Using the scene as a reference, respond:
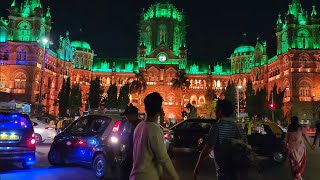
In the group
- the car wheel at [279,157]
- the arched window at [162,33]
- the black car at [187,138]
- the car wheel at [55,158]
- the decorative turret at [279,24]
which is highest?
the arched window at [162,33]

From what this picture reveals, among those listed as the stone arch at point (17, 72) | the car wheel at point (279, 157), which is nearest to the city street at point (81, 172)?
the car wheel at point (279, 157)

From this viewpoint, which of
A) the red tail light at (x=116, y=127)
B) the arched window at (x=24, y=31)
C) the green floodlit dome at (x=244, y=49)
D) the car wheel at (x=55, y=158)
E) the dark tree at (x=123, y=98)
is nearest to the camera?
the red tail light at (x=116, y=127)

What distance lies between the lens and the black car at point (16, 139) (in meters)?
11.7

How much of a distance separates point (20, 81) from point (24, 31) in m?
10.3

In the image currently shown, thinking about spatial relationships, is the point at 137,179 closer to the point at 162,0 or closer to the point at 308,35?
the point at 308,35

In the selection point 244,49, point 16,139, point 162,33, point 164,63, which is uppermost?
point 162,33

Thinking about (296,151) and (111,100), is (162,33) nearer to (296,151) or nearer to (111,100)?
(111,100)

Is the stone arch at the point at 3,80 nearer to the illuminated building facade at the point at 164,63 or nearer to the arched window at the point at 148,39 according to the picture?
the illuminated building facade at the point at 164,63

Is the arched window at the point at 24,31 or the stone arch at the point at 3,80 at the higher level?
the arched window at the point at 24,31

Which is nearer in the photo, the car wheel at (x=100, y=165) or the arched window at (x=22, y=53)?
the car wheel at (x=100, y=165)

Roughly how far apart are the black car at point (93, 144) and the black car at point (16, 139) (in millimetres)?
1016

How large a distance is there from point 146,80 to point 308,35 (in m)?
40.3

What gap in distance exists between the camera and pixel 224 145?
6.24 meters

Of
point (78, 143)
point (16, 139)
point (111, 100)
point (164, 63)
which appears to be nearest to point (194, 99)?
point (164, 63)
